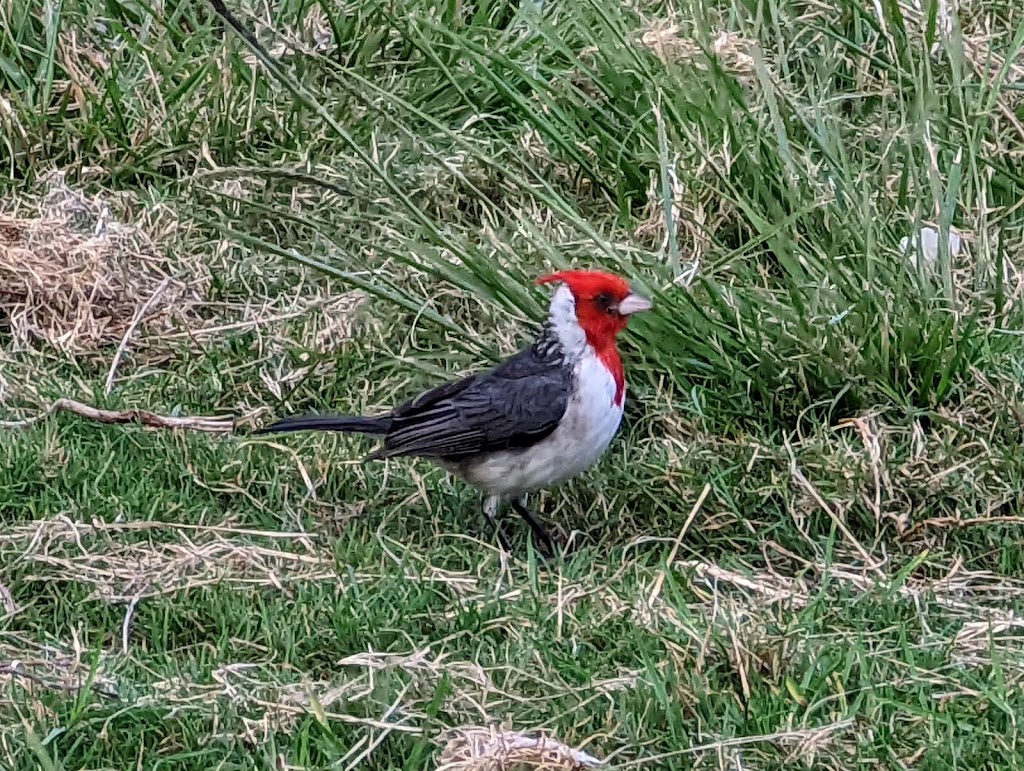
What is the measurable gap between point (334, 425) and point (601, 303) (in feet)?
2.42

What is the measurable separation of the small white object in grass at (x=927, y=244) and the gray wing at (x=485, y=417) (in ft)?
3.47

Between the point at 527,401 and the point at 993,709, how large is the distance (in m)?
1.43

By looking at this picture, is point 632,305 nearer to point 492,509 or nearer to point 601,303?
point 601,303

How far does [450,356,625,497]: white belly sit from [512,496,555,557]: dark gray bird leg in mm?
61

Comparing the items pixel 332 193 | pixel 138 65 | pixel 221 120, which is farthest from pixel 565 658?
pixel 138 65

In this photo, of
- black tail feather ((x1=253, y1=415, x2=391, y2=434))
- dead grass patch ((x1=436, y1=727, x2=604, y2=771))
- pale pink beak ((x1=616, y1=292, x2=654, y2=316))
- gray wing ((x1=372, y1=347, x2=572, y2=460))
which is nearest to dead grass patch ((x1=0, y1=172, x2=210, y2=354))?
black tail feather ((x1=253, y1=415, x2=391, y2=434))

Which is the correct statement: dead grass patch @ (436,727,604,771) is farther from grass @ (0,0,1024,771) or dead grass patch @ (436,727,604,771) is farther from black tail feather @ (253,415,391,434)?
black tail feather @ (253,415,391,434)

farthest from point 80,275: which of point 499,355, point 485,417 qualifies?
point 485,417

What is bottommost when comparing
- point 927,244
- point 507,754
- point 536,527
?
point 536,527

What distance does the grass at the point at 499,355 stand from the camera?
3.44m

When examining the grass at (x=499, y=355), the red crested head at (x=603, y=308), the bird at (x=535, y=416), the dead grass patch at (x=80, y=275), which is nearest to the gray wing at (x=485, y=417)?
the bird at (x=535, y=416)

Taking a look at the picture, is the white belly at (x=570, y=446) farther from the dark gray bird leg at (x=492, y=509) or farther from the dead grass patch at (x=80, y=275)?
the dead grass patch at (x=80, y=275)

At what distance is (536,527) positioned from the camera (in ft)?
14.2

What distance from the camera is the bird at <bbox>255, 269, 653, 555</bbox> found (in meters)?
4.26
